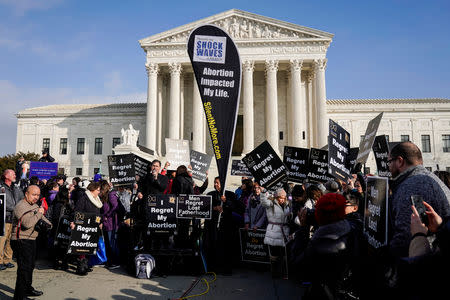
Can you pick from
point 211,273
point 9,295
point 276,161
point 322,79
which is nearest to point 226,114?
point 276,161

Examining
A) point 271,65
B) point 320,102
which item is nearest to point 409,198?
point 320,102

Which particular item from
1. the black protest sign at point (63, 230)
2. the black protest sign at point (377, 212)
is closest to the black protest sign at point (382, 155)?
the black protest sign at point (377, 212)

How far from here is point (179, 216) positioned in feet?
22.5

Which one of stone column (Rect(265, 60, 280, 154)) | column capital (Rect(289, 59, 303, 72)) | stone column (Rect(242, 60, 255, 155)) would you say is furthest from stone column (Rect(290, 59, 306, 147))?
stone column (Rect(242, 60, 255, 155))

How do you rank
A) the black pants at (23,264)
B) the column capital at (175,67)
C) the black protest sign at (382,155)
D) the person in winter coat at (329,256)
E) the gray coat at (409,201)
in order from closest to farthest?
the gray coat at (409,201) < the person in winter coat at (329,256) < the black pants at (23,264) < the black protest sign at (382,155) < the column capital at (175,67)

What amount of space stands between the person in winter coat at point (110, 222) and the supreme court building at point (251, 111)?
2513 centimetres

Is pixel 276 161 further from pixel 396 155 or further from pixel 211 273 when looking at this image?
pixel 396 155

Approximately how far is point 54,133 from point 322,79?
124 ft

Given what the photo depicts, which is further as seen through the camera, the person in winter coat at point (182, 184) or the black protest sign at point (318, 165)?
the black protest sign at point (318, 165)

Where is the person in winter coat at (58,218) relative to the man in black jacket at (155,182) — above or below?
below

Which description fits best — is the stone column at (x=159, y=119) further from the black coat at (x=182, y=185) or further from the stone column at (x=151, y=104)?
the black coat at (x=182, y=185)

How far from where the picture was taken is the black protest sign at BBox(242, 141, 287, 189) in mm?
7699

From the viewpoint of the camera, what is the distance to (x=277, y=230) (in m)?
6.50

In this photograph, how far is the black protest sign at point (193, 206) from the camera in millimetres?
6859
